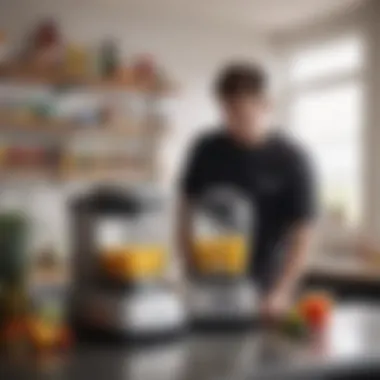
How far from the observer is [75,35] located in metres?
1.23

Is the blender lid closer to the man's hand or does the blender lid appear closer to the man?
the man

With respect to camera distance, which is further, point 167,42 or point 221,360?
point 167,42

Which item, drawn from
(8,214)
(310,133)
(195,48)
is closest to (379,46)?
(310,133)

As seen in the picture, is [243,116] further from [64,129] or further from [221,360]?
[221,360]

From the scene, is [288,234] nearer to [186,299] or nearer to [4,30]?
[186,299]

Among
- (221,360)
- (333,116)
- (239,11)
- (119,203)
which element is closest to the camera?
(221,360)

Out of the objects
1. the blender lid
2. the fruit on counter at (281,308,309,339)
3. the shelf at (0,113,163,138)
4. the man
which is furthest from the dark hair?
the fruit on counter at (281,308,309,339)

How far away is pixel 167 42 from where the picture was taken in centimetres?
127

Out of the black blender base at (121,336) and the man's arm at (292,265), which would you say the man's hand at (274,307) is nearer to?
the man's arm at (292,265)

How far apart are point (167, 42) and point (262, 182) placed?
26cm

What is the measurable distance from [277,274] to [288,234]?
6cm

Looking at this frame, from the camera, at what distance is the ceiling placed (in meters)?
1.25

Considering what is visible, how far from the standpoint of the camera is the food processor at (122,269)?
1025mm

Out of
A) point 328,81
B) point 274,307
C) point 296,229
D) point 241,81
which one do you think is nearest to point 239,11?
point 241,81
